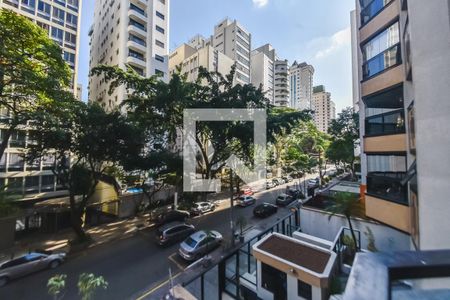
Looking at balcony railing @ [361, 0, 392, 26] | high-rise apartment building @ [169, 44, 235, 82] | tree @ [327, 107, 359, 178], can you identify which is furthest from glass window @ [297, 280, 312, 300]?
high-rise apartment building @ [169, 44, 235, 82]

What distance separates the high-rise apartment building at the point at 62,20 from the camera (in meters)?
24.0

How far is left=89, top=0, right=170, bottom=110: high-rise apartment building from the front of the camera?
31.8m

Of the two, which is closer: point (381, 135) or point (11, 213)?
point (381, 135)

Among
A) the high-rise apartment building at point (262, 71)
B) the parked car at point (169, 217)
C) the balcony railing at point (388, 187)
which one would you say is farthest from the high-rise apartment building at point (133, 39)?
the high-rise apartment building at point (262, 71)

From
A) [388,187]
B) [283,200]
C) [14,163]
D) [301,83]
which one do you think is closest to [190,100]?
[388,187]

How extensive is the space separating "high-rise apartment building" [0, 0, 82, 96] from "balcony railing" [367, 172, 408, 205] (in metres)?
28.1

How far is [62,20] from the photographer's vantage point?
2633cm

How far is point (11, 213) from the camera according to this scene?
15.7m

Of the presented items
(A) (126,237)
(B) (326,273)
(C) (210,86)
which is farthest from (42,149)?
(B) (326,273)

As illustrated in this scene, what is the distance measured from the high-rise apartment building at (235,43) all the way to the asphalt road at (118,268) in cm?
5097

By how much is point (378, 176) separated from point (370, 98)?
371 centimetres

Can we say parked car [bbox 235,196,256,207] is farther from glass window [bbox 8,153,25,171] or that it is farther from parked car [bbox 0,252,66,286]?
glass window [bbox 8,153,25,171]

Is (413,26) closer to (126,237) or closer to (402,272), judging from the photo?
(402,272)

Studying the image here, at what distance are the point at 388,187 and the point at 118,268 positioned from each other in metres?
14.2
